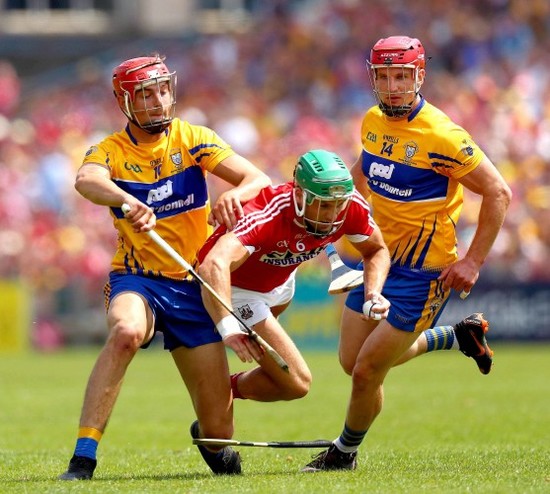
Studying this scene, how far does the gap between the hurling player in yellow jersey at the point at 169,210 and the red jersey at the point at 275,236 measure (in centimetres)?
17

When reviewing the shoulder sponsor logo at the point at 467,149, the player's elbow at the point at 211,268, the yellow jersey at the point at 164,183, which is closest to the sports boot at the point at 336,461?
the yellow jersey at the point at 164,183

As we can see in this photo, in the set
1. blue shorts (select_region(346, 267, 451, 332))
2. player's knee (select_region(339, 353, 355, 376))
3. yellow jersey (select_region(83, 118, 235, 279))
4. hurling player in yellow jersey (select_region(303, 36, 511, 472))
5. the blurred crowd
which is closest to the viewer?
yellow jersey (select_region(83, 118, 235, 279))

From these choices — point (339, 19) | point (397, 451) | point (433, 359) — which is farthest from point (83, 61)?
point (397, 451)

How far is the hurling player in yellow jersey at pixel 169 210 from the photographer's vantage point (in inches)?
332

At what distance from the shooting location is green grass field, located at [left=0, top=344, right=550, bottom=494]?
791 centimetres

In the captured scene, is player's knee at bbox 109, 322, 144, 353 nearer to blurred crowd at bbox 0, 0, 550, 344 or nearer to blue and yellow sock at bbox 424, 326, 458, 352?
blue and yellow sock at bbox 424, 326, 458, 352

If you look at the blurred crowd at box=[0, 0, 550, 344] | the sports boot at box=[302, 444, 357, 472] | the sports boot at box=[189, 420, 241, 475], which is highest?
the sports boot at box=[189, 420, 241, 475]

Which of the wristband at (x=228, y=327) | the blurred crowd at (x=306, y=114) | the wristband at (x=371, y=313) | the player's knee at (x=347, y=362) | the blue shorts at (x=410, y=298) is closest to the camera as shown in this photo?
the wristband at (x=228, y=327)

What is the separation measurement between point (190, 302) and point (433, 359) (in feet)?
40.7

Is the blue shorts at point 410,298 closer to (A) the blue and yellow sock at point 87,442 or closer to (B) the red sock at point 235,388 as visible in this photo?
(B) the red sock at point 235,388

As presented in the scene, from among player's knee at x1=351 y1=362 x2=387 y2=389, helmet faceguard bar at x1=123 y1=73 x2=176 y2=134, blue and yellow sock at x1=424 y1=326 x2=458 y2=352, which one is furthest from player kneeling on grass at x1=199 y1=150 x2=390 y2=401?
blue and yellow sock at x1=424 y1=326 x2=458 y2=352

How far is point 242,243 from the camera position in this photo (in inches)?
315

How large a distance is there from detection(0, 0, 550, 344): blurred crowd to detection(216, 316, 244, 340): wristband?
12.4 metres

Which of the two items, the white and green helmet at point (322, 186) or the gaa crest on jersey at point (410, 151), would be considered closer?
the white and green helmet at point (322, 186)
